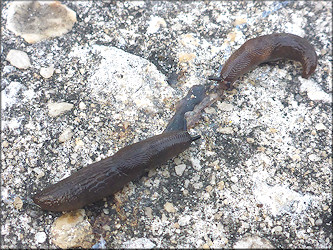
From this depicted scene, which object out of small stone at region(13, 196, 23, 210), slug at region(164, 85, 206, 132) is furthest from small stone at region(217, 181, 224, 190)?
small stone at region(13, 196, 23, 210)

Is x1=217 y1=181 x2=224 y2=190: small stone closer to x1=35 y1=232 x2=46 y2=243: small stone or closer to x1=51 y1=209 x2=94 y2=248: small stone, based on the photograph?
x1=51 y1=209 x2=94 y2=248: small stone

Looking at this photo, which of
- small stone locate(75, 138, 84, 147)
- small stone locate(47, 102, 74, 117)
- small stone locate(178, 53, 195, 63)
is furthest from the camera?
small stone locate(178, 53, 195, 63)

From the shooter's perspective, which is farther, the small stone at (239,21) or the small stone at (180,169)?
the small stone at (239,21)

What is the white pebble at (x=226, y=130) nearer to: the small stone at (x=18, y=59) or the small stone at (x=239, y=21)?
the small stone at (x=239, y=21)

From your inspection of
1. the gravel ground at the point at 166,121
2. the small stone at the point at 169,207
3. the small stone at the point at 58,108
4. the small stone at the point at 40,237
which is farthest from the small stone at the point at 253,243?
the small stone at the point at 58,108

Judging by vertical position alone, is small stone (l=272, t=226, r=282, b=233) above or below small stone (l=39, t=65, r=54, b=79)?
below

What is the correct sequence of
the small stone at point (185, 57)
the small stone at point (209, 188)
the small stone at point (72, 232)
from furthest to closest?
the small stone at point (185, 57)
the small stone at point (209, 188)
the small stone at point (72, 232)

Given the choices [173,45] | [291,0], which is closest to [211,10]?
[173,45]

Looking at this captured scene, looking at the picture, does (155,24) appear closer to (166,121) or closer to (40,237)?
(166,121)
